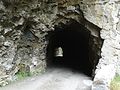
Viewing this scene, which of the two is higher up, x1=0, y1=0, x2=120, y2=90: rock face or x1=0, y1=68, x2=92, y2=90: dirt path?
x1=0, y1=0, x2=120, y2=90: rock face

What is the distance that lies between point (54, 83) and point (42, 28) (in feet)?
11.3

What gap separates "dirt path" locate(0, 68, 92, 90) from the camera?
40.9 feet

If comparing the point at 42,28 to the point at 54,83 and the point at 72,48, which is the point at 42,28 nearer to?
the point at 54,83

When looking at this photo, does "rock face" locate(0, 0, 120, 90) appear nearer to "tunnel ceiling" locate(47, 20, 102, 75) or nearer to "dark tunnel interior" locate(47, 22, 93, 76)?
"tunnel ceiling" locate(47, 20, 102, 75)

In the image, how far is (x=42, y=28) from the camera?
50.1 ft

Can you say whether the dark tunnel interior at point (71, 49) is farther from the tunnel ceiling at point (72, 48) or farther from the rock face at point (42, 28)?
the rock face at point (42, 28)

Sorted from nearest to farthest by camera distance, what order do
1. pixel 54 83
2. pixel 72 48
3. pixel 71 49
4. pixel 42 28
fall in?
1. pixel 54 83
2. pixel 42 28
3. pixel 72 48
4. pixel 71 49

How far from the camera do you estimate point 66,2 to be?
49.9ft

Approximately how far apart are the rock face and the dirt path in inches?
29.4

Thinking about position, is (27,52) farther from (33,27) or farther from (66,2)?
(66,2)

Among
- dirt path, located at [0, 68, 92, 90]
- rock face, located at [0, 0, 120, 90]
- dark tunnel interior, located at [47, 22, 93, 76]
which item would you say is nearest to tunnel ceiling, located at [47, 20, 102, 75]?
dark tunnel interior, located at [47, 22, 93, 76]

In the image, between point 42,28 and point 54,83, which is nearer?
point 54,83

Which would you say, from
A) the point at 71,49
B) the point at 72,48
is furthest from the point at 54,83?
the point at 71,49

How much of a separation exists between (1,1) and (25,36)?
362 cm
